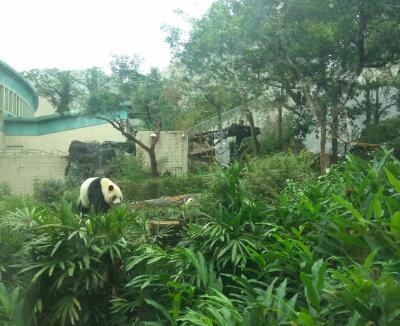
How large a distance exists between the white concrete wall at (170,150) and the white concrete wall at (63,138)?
2199 millimetres

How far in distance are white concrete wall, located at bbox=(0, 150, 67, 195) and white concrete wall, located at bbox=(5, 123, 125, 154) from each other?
2.01 meters

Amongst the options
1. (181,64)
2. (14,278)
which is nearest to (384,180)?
(14,278)

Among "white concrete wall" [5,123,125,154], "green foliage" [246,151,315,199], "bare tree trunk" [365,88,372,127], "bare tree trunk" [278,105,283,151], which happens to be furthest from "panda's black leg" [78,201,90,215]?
"white concrete wall" [5,123,125,154]

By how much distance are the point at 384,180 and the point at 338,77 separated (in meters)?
9.18

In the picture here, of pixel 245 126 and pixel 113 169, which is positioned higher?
pixel 245 126

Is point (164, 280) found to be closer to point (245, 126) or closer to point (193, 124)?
point (245, 126)

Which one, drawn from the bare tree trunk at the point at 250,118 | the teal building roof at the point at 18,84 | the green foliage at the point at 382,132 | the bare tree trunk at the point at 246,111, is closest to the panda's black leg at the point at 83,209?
the bare tree trunk at the point at 246,111

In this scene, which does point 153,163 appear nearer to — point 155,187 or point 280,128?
point 155,187

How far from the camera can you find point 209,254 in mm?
4992

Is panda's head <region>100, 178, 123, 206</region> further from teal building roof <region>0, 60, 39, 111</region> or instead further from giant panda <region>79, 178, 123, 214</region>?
teal building roof <region>0, 60, 39, 111</region>

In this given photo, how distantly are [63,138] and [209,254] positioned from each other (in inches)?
617

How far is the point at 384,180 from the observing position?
14.6ft

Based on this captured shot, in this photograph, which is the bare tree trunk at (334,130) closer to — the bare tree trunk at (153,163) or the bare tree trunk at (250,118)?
the bare tree trunk at (250,118)

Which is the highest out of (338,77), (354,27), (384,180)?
(354,27)
